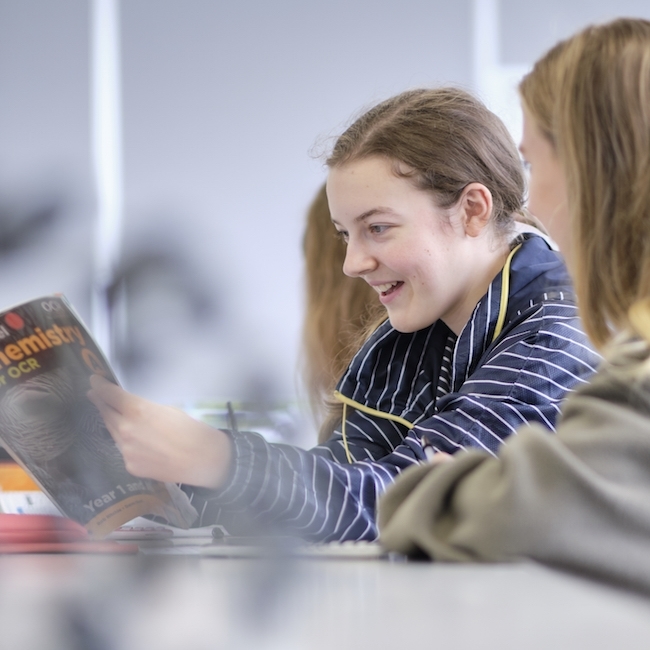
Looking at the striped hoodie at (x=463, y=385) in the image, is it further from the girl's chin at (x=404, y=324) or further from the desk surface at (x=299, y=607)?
the desk surface at (x=299, y=607)

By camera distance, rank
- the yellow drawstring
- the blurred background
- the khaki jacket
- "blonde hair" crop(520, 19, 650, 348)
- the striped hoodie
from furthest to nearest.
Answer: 1. the yellow drawstring
2. the striped hoodie
3. "blonde hair" crop(520, 19, 650, 348)
4. the khaki jacket
5. the blurred background

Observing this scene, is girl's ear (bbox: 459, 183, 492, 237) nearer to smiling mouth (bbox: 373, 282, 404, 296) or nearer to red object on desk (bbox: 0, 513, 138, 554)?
smiling mouth (bbox: 373, 282, 404, 296)

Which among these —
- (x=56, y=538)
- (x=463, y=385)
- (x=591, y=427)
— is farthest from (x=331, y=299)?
(x=56, y=538)

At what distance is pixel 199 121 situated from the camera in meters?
0.25

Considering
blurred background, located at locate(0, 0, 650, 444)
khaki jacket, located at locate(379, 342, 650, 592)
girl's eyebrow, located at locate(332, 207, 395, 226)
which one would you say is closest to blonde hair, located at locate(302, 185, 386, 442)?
girl's eyebrow, located at locate(332, 207, 395, 226)

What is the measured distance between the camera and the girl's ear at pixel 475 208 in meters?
1.04

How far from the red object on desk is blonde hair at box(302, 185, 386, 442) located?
76 cm

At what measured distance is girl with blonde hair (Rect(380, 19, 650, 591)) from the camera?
0.47 m

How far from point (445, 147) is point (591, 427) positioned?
0.60m

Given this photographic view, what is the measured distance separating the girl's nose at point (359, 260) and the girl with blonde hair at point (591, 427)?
0.39m

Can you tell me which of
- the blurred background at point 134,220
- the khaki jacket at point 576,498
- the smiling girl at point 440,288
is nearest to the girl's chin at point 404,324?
the smiling girl at point 440,288

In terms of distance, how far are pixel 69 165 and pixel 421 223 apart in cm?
93

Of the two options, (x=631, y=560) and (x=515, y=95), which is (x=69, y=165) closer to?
(x=631, y=560)

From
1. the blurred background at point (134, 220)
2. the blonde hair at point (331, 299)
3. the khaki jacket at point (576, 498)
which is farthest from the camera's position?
the blonde hair at point (331, 299)
